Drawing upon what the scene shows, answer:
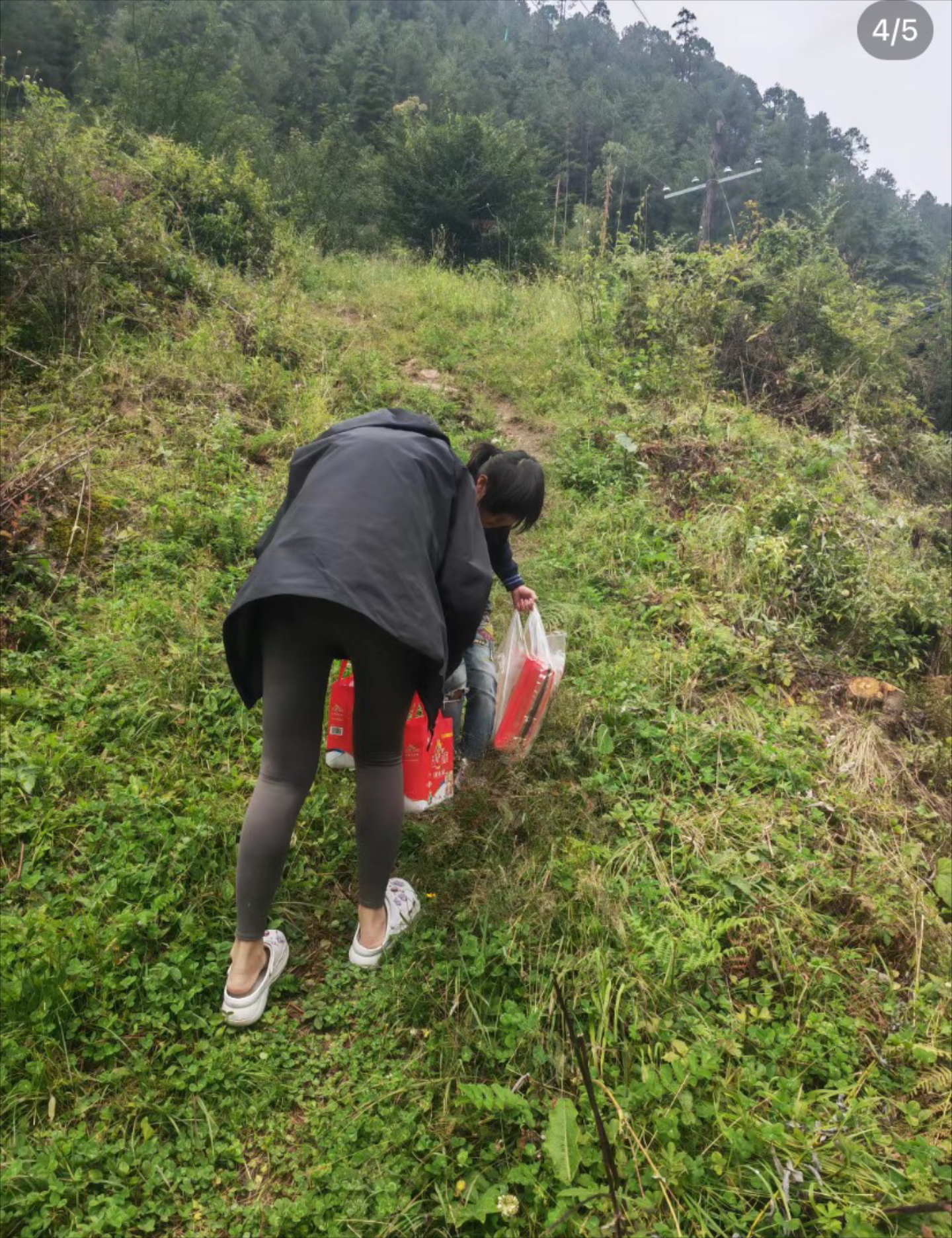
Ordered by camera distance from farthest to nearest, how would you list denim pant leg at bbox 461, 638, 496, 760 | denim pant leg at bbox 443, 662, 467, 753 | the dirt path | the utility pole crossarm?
the utility pole crossarm, the dirt path, denim pant leg at bbox 461, 638, 496, 760, denim pant leg at bbox 443, 662, 467, 753

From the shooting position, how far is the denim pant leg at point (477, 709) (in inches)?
102

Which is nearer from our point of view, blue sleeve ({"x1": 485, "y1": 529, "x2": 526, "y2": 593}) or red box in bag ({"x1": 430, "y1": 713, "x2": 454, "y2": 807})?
red box in bag ({"x1": 430, "y1": 713, "x2": 454, "y2": 807})

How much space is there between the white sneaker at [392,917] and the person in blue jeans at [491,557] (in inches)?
20.9

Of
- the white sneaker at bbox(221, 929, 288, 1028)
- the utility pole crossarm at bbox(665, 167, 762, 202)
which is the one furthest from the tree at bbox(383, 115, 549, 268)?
the white sneaker at bbox(221, 929, 288, 1028)

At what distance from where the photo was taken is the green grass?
4.78 feet

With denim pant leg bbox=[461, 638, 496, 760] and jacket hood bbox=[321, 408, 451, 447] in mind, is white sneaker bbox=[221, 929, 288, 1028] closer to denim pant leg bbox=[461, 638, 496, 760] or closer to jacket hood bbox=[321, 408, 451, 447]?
denim pant leg bbox=[461, 638, 496, 760]

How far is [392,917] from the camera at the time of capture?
2.00 meters

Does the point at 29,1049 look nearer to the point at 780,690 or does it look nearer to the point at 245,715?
the point at 245,715

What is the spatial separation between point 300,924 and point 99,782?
823 millimetres

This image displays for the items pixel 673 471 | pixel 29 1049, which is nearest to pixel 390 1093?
pixel 29 1049

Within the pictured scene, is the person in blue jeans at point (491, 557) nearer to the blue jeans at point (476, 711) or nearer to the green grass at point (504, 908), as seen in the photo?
the blue jeans at point (476, 711)

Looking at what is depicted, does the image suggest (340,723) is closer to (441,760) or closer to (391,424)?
(441,760)

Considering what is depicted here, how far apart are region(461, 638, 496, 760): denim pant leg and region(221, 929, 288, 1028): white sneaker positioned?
3.25 ft

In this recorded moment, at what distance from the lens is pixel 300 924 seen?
2078 mm
